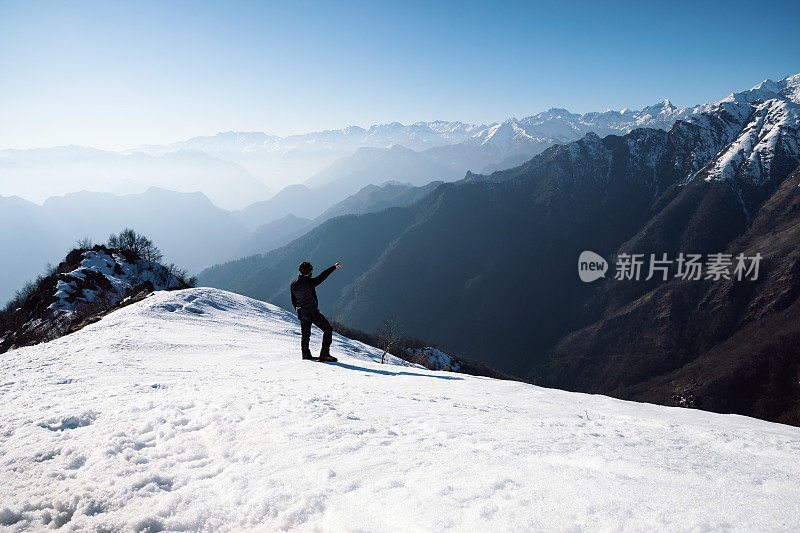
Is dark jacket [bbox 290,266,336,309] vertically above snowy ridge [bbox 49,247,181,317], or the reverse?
dark jacket [bbox 290,266,336,309]

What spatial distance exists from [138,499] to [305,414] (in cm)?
243

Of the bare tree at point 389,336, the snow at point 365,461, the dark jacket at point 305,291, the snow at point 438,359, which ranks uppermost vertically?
the dark jacket at point 305,291

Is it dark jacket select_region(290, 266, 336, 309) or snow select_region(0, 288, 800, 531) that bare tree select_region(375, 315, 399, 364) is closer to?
dark jacket select_region(290, 266, 336, 309)

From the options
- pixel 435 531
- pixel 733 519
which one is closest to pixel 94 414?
pixel 435 531

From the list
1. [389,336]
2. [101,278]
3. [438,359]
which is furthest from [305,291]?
[438,359]

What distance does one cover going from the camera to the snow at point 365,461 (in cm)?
322

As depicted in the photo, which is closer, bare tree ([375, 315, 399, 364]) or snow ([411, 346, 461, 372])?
bare tree ([375, 315, 399, 364])

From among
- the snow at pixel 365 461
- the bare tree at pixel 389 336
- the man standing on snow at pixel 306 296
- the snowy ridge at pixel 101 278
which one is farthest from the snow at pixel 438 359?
the snow at pixel 365 461

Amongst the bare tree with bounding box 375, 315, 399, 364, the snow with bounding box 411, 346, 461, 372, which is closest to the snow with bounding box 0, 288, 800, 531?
the bare tree with bounding box 375, 315, 399, 364

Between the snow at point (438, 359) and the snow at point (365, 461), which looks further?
the snow at point (438, 359)

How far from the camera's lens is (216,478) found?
153 inches

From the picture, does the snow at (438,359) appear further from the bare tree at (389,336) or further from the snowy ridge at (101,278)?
the snowy ridge at (101,278)

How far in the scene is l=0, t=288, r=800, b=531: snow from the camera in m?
3.22

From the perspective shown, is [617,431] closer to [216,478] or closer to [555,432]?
[555,432]
